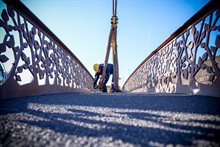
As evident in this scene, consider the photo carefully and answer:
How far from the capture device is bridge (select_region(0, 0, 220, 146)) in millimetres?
715

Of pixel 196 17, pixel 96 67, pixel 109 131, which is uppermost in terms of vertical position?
pixel 196 17

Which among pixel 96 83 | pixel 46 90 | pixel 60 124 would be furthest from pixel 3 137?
pixel 96 83

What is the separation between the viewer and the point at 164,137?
0.70 meters

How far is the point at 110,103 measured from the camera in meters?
1.65

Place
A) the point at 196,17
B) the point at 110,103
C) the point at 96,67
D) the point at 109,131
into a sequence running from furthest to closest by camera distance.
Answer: the point at 96,67 → the point at 196,17 → the point at 110,103 → the point at 109,131

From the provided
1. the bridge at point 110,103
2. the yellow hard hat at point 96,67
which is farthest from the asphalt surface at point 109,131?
the yellow hard hat at point 96,67

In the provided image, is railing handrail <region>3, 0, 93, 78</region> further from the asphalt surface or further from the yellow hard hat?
the yellow hard hat

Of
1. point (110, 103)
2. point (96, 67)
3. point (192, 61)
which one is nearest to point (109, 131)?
point (110, 103)

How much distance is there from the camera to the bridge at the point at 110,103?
715mm

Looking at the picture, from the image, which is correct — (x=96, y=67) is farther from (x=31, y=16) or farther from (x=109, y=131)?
(x=109, y=131)

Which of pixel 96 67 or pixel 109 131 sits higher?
pixel 96 67

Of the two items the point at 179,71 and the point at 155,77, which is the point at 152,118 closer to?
the point at 179,71

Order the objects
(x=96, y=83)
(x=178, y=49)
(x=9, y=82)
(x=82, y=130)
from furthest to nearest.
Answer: (x=96, y=83)
(x=178, y=49)
(x=9, y=82)
(x=82, y=130)

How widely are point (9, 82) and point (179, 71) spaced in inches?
109
